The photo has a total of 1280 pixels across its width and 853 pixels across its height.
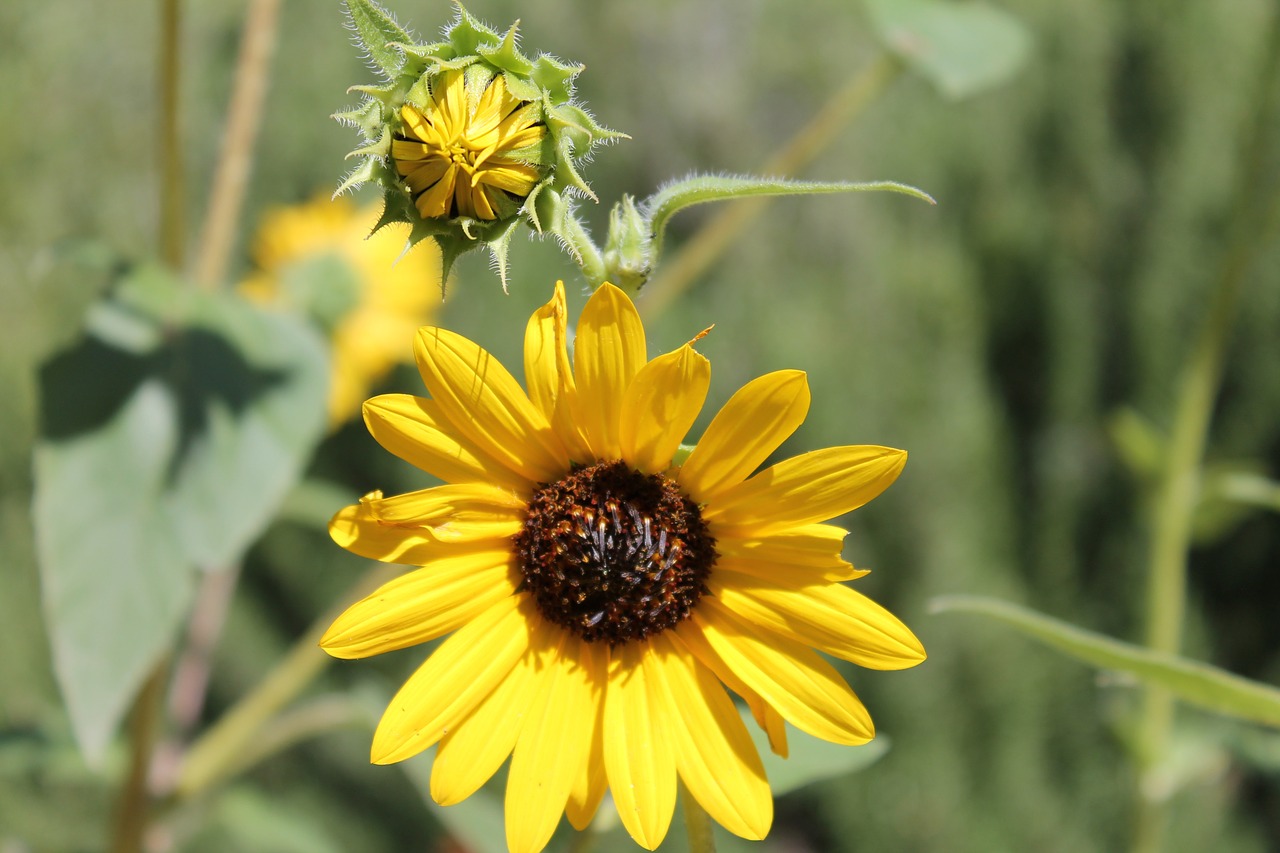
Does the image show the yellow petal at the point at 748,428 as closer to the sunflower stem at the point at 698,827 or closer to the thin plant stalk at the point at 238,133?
the sunflower stem at the point at 698,827

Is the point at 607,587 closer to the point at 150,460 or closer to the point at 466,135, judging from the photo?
the point at 466,135

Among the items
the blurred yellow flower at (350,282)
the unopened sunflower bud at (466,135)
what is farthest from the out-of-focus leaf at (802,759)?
the blurred yellow flower at (350,282)

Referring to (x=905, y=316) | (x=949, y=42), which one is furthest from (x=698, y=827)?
(x=905, y=316)

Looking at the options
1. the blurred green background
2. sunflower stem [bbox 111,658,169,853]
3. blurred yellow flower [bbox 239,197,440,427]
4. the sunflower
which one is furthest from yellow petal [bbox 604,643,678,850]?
the blurred green background

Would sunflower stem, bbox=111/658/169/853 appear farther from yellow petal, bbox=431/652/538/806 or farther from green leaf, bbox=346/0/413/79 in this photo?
green leaf, bbox=346/0/413/79

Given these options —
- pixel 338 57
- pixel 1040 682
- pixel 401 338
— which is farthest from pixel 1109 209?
pixel 338 57
